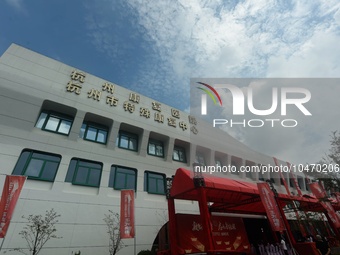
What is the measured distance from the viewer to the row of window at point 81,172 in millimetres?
12453

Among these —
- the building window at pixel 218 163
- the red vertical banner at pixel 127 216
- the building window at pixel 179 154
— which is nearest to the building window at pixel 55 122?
the red vertical banner at pixel 127 216

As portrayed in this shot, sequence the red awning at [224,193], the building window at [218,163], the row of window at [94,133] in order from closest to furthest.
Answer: the red awning at [224,193] → the row of window at [94,133] → the building window at [218,163]

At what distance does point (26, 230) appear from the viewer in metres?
10.8

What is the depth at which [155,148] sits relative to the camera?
18953mm

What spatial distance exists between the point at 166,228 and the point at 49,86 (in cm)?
1357

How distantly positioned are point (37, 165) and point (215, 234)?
39.0 ft

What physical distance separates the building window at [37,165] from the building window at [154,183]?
6.66m

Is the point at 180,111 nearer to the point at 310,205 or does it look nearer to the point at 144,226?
the point at 144,226

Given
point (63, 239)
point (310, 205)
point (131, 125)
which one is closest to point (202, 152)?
point (131, 125)

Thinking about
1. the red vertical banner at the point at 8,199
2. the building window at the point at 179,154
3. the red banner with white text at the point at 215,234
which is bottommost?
the red banner with white text at the point at 215,234

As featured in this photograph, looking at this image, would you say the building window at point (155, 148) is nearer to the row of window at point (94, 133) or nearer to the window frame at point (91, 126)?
the row of window at point (94, 133)

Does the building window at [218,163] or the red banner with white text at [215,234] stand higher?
the building window at [218,163]

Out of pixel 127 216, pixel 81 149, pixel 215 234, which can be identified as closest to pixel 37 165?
pixel 81 149

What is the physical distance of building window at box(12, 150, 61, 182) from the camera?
480 inches
